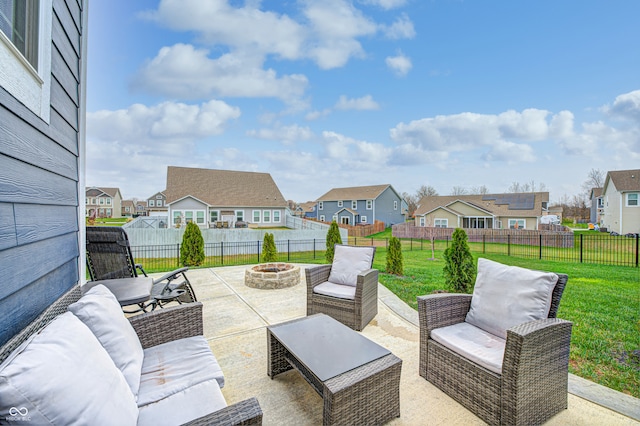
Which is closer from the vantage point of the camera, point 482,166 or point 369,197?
point 482,166

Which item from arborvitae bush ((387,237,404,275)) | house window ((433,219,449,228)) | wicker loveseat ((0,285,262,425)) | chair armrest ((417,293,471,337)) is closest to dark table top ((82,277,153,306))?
wicker loveseat ((0,285,262,425))

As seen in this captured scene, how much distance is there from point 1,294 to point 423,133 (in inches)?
749

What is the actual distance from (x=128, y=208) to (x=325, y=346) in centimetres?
6343

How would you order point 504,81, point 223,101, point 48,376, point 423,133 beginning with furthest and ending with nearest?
point 423,133
point 223,101
point 504,81
point 48,376

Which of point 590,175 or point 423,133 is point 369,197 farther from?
point 590,175

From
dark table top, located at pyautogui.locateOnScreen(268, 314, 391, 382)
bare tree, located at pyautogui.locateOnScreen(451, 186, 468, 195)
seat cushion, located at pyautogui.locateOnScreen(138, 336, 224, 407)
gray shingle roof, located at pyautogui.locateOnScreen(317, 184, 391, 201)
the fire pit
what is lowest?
the fire pit

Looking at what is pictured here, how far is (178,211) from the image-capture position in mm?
19531

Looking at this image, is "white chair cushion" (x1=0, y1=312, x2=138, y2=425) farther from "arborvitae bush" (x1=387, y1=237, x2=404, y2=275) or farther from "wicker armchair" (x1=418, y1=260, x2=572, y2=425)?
"arborvitae bush" (x1=387, y1=237, x2=404, y2=275)

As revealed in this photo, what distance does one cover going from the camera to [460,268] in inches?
185

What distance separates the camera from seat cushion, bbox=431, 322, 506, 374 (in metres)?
2.05

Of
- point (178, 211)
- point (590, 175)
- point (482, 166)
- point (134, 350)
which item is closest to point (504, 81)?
point (134, 350)

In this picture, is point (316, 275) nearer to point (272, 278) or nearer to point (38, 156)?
point (272, 278)

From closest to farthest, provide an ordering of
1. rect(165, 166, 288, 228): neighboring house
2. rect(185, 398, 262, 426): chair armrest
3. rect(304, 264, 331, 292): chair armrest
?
rect(185, 398, 262, 426): chair armrest < rect(304, 264, 331, 292): chair armrest < rect(165, 166, 288, 228): neighboring house

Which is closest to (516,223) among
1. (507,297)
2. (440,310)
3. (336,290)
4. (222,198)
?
(222,198)
